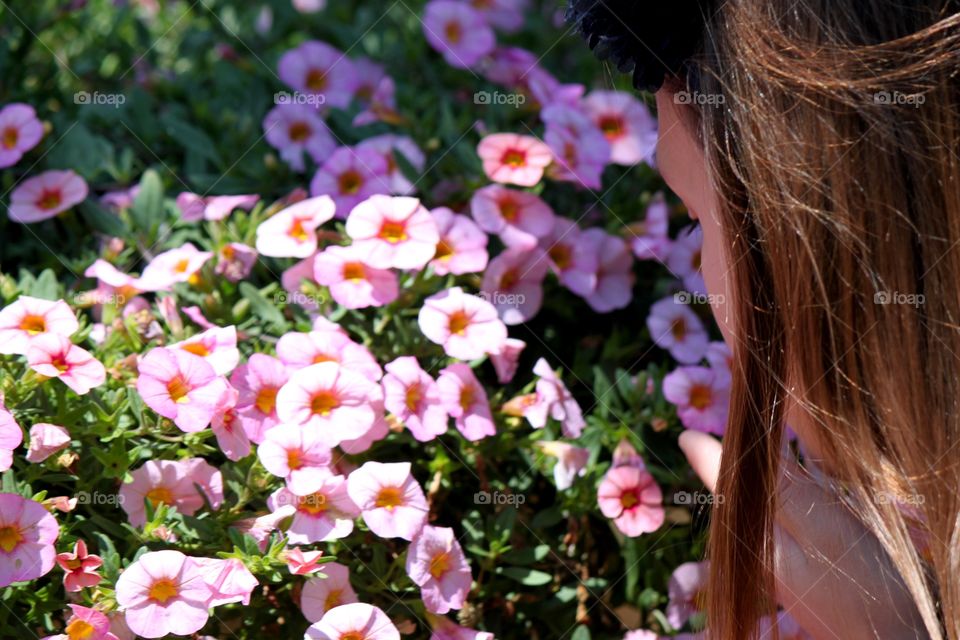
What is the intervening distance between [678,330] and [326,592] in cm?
59

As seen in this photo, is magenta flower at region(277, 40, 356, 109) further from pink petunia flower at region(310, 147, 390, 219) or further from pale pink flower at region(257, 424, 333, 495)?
pale pink flower at region(257, 424, 333, 495)

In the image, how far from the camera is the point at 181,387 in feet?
3.37

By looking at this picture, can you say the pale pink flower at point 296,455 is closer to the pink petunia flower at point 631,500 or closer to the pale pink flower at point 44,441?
the pale pink flower at point 44,441

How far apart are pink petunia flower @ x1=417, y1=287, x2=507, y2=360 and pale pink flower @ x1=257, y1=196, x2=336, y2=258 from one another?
16cm

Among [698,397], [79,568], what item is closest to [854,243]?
[698,397]

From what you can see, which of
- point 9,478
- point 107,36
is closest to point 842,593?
point 9,478

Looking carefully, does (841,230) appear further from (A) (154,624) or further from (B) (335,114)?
(B) (335,114)

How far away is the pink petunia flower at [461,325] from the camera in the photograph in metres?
1.16

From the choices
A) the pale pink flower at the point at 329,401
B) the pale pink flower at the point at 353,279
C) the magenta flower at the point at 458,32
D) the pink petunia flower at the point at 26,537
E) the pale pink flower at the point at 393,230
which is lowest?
the pink petunia flower at the point at 26,537

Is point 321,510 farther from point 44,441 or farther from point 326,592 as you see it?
point 44,441

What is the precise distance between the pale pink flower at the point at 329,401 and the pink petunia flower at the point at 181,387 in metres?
0.07

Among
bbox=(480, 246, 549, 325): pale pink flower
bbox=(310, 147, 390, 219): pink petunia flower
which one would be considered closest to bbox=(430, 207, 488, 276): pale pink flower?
bbox=(480, 246, 549, 325): pale pink flower

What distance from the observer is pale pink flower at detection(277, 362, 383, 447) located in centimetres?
104

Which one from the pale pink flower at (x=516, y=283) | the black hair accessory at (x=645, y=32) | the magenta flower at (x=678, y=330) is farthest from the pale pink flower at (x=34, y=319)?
the magenta flower at (x=678, y=330)
